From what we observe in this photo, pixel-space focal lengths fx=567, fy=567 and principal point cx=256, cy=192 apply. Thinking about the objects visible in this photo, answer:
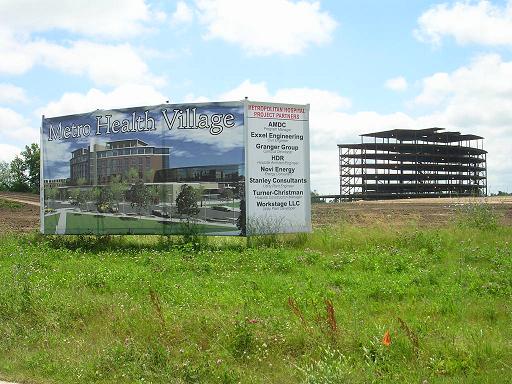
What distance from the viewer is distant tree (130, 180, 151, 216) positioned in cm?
1664

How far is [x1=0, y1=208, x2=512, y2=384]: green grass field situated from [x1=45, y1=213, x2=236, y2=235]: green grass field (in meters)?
2.80

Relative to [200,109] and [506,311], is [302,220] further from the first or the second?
[506,311]

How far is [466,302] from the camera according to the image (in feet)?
A: 26.9

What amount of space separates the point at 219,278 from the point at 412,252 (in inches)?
192

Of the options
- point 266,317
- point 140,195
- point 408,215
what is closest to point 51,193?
point 140,195

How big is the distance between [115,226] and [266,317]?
10651 millimetres

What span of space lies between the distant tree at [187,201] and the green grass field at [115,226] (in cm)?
40

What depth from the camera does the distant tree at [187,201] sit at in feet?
53.0

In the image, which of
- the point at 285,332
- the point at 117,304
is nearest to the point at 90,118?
the point at 117,304

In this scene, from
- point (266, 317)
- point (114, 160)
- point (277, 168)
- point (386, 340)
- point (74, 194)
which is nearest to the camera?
point (386, 340)

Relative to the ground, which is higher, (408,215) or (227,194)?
(227,194)

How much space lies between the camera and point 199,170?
16.1 meters

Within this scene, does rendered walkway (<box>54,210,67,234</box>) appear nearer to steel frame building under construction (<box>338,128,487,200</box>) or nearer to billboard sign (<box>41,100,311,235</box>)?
billboard sign (<box>41,100,311,235</box>)

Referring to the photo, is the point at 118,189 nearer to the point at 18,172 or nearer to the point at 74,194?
the point at 74,194
